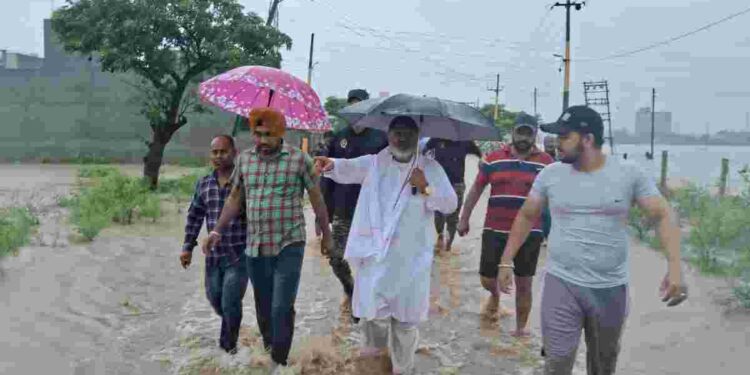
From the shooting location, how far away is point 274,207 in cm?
434

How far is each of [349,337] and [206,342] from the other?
3.51 feet

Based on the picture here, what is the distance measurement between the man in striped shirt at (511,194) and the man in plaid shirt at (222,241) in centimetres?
173

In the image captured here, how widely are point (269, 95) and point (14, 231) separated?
3844mm

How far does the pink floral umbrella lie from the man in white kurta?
18.5 inches

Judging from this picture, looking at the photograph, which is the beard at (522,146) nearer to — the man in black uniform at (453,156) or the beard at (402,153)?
the beard at (402,153)

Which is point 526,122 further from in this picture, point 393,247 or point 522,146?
point 393,247

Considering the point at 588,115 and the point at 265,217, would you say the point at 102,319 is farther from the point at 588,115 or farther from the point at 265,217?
the point at 588,115

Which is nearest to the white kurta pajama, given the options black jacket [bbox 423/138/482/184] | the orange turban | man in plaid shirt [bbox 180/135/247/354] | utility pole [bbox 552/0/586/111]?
the orange turban

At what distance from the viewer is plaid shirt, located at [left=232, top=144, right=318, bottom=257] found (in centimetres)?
434

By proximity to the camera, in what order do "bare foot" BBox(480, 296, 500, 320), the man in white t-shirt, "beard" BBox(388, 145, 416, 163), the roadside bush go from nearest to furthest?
the man in white t-shirt
"beard" BBox(388, 145, 416, 163)
"bare foot" BBox(480, 296, 500, 320)
the roadside bush

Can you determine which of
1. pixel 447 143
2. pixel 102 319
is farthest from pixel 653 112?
pixel 102 319

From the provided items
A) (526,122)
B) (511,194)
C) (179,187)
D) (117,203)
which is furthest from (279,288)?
(179,187)

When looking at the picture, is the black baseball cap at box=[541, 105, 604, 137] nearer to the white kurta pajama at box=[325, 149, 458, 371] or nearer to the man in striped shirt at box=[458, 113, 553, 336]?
the white kurta pajama at box=[325, 149, 458, 371]

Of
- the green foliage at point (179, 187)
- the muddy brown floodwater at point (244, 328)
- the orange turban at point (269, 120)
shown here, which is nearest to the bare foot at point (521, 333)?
the muddy brown floodwater at point (244, 328)
